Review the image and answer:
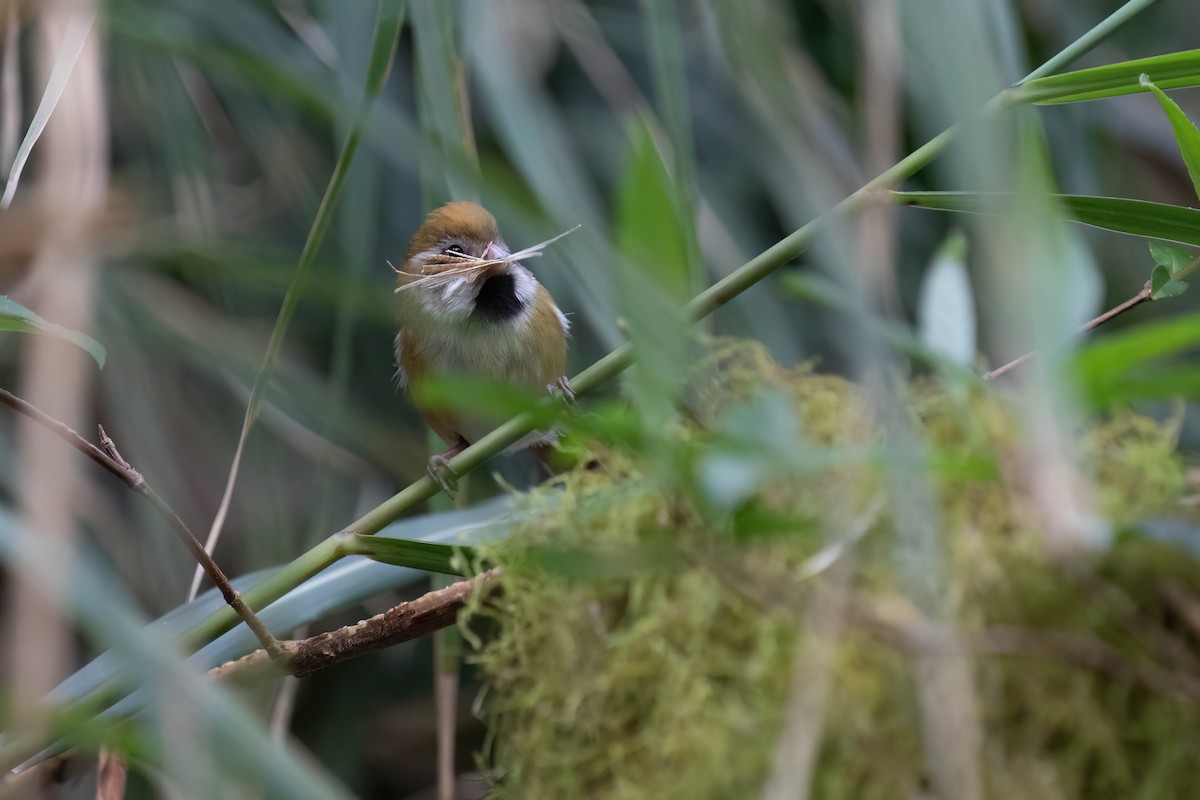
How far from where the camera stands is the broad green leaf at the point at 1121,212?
3.01ft

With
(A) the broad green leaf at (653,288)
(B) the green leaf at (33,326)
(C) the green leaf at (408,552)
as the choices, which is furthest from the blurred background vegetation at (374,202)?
(C) the green leaf at (408,552)

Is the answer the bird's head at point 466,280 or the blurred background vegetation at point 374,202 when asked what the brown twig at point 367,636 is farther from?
the bird's head at point 466,280

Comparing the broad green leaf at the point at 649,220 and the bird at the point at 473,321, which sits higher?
the broad green leaf at the point at 649,220

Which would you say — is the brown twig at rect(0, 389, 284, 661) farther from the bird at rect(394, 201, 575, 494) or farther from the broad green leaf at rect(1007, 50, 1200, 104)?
the bird at rect(394, 201, 575, 494)

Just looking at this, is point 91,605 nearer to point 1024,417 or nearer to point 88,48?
point 1024,417

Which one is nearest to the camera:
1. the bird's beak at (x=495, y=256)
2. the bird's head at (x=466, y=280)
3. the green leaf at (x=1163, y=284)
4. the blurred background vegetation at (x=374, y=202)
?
the green leaf at (x=1163, y=284)

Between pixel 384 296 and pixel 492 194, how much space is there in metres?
0.95

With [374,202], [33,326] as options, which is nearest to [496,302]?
[374,202]

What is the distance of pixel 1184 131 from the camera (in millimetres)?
897

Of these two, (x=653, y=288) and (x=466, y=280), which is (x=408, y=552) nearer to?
(x=653, y=288)

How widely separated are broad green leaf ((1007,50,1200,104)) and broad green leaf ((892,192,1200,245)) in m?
0.08

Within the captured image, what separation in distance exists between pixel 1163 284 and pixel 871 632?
0.60 m

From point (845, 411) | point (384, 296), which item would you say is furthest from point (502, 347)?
point (845, 411)

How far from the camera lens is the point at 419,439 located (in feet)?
8.94
